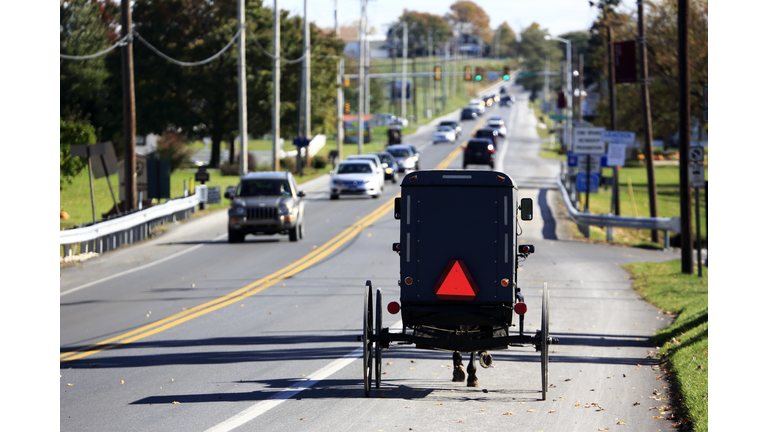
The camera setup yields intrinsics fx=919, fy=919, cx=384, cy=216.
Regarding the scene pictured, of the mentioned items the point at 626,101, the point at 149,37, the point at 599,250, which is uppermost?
the point at 149,37

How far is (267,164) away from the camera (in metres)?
61.2

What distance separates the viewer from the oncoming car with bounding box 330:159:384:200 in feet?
128

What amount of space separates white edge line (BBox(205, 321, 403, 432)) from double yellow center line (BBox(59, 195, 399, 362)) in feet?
10.9

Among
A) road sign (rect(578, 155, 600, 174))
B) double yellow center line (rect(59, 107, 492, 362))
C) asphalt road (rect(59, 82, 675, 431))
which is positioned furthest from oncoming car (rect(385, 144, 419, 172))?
asphalt road (rect(59, 82, 675, 431))

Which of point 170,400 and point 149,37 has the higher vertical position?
point 149,37

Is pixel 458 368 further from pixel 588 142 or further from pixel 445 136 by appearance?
pixel 445 136

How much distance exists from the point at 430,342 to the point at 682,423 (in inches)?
95.3

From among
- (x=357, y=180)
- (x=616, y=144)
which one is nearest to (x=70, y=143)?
(x=357, y=180)

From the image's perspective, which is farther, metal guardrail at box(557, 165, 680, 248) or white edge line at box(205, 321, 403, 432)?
metal guardrail at box(557, 165, 680, 248)

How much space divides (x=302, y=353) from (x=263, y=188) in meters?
14.1

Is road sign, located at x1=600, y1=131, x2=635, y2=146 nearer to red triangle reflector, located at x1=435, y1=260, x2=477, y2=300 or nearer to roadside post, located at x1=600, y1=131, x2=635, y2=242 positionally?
roadside post, located at x1=600, y1=131, x2=635, y2=242

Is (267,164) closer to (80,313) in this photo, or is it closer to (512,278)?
(80,313)

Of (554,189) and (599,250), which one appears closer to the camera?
(599,250)
